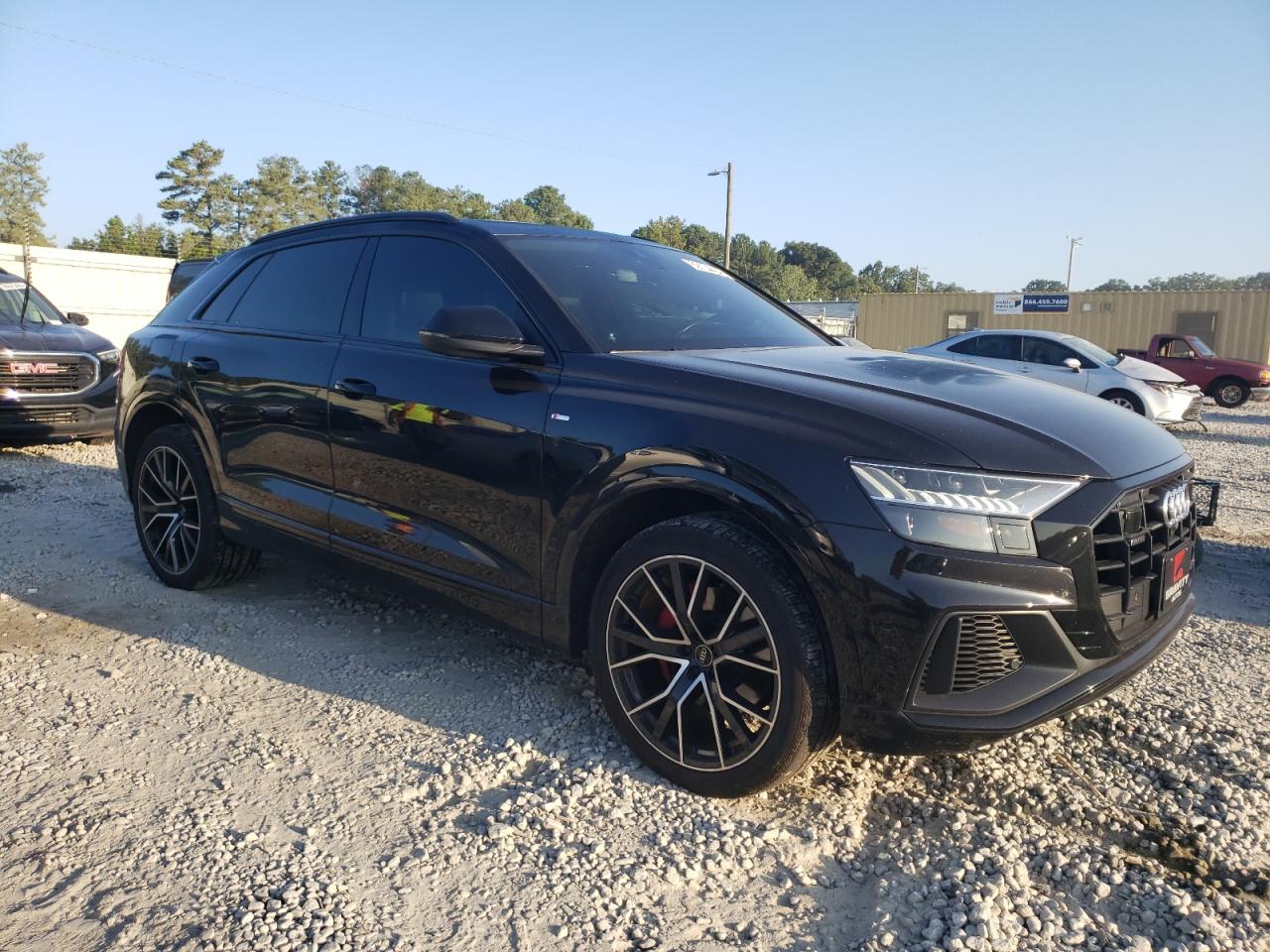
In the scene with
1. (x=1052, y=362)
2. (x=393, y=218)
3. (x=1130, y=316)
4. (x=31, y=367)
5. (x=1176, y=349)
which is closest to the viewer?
(x=393, y=218)

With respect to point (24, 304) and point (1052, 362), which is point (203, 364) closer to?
point (24, 304)

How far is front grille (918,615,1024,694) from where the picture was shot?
2275mm

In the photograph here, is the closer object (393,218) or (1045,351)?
(393,218)

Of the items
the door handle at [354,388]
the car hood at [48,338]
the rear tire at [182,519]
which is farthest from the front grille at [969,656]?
the car hood at [48,338]

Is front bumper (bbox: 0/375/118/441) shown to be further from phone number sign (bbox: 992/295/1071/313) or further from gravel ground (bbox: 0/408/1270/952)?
phone number sign (bbox: 992/295/1071/313)

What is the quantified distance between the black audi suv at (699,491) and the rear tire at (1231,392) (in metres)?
19.6

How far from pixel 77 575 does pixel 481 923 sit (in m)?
3.79

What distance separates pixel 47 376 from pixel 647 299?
7497 millimetres

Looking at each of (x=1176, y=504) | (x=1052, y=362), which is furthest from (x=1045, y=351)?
(x=1176, y=504)

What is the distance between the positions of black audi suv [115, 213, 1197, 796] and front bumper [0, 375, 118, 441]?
5527 millimetres

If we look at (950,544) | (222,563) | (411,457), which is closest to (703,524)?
(950,544)

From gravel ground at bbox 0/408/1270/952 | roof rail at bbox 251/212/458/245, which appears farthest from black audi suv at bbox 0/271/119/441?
roof rail at bbox 251/212/458/245

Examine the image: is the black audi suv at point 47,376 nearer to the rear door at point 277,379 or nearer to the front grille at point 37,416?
the front grille at point 37,416

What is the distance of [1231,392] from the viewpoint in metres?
19.6
